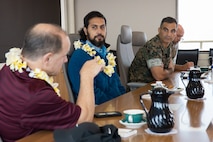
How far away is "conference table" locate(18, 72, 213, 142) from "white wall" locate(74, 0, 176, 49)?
3255 millimetres

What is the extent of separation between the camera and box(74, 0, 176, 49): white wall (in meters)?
5.53

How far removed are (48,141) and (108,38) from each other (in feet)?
14.9

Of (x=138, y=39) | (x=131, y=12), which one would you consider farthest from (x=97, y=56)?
(x=131, y=12)

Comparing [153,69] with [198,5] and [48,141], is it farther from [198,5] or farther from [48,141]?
[198,5]

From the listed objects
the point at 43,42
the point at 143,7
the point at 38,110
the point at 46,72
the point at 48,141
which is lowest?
the point at 48,141

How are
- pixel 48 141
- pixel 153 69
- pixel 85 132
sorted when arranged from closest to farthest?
pixel 85 132, pixel 48 141, pixel 153 69

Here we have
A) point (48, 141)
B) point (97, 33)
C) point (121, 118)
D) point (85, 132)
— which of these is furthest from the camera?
point (97, 33)

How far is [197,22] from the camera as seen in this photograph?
5.50 metres

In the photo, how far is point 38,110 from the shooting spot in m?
1.41

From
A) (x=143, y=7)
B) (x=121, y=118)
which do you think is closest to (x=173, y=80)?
(x=121, y=118)

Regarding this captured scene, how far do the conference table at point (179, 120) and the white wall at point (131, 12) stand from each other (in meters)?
3.25

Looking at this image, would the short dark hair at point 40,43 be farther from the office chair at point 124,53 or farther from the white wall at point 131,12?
the white wall at point 131,12

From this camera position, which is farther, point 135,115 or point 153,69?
point 153,69

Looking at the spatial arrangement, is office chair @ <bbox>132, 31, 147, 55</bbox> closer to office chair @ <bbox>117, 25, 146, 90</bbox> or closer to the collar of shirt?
office chair @ <bbox>117, 25, 146, 90</bbox>
